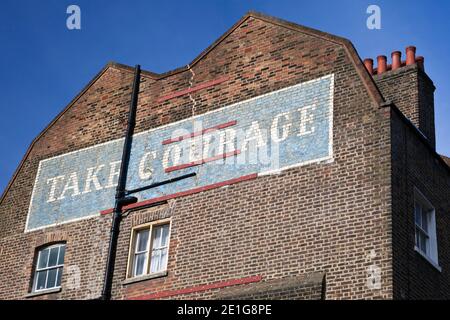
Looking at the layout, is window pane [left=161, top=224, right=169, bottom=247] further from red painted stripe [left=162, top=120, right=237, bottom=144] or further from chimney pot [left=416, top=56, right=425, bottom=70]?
chimney pot [left=416, top=56, right=425, bottom=70]

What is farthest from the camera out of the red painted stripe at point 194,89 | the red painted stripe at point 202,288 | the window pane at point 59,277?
the window pane at point 59,277

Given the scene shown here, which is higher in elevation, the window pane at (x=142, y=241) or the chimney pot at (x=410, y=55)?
the chimney pot at (x=410, y=55)

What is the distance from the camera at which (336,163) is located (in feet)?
65.4

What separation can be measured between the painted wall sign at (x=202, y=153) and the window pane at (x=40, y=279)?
55.1 inches

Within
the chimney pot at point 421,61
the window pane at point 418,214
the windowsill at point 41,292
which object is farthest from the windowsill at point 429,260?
the windowsill at point 41,292

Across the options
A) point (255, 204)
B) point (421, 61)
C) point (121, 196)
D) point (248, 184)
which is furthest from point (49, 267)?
point (421, 61)

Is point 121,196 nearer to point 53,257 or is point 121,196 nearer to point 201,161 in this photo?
point 201,161

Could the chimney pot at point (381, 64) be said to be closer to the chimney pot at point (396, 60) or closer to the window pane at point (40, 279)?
the chimney pot at point (396, 60)

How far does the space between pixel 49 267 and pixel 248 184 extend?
6.33 metres

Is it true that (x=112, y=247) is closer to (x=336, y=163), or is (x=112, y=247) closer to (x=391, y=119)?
(x=336, y=163)

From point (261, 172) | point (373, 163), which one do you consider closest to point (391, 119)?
point (373, 163)

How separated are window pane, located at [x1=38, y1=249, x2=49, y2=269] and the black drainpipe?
2.46 meters

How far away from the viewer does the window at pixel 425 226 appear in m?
20.3

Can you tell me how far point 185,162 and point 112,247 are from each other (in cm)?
281
